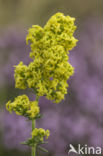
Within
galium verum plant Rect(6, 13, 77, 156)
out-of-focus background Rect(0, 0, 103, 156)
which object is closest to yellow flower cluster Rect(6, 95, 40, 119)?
galium verum plant Rect(6, 13, 77, 156)

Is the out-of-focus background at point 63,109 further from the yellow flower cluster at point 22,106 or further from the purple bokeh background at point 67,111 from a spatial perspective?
the yellow flower cluster at point 22,106

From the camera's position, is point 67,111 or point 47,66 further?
point 67,111

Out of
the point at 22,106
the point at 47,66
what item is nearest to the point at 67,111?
the point at 22,106

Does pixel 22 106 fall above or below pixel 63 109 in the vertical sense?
below

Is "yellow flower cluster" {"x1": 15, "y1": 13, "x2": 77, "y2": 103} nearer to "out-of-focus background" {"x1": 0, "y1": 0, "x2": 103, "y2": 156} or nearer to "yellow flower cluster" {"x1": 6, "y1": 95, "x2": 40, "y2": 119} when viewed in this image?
"yellow flower cluster" {"x1": 6, "y1": 95, "x2": 40, "y2": 119}

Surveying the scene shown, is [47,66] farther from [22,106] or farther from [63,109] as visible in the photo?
[63,109]

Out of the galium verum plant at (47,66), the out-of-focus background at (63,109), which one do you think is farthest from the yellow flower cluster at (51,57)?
the out-of-focus background at (63,109)

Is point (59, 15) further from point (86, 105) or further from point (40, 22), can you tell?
point (40, 22)

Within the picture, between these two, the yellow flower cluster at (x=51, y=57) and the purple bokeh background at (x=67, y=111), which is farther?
the purple bokeh background at (x=67, y=111)
